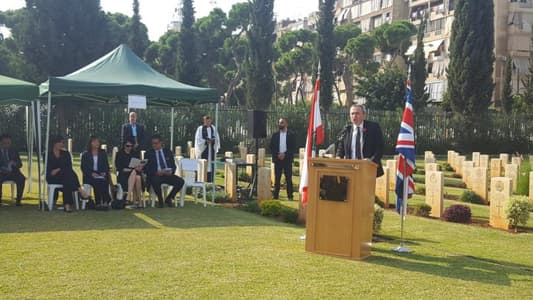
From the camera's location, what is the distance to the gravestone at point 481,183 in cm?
1461

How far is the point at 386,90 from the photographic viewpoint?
156ft

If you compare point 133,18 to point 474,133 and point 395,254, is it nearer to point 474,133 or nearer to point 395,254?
point 474,133

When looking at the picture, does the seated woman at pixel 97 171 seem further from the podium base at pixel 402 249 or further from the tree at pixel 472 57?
the tree at pixel 472 57

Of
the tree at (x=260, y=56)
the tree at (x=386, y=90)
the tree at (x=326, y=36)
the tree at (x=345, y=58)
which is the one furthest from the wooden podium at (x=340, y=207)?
the tree at (x=345, y=58)

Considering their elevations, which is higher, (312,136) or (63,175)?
(312,136)

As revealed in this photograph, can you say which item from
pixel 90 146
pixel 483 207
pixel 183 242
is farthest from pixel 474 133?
pixel 183 242

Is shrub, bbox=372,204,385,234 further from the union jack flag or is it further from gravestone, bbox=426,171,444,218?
gravestone, bbox=426,171,444,218

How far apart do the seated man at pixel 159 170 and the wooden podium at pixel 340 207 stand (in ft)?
16.9

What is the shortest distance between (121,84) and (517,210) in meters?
7.47

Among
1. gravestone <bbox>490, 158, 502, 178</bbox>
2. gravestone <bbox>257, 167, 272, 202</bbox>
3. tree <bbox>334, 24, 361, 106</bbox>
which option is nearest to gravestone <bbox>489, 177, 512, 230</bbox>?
gravestone <bbox>257, 167, 272, 202</bbox>

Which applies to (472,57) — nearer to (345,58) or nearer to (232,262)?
(345,58)

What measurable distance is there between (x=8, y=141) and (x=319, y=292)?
8.71 meters

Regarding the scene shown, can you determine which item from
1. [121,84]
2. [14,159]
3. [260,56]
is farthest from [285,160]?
[260,56]

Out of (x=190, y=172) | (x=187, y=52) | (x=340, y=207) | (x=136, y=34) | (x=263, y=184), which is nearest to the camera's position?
(x=340, y=207)
